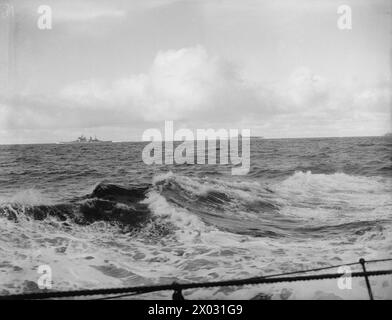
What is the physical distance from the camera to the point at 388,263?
5613mm

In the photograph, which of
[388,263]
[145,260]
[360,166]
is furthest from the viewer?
[360,166]

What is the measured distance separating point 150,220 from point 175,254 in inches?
94.8

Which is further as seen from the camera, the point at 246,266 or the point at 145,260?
the point at 145,260

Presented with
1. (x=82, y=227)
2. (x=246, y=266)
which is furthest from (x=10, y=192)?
(x=246, y=266)

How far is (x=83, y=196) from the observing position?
1129 centimetres

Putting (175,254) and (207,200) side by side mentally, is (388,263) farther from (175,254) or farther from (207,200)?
(207,200)

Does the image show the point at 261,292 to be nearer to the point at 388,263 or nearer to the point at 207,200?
the point at 388,263

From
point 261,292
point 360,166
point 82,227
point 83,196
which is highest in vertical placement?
point 360,166
